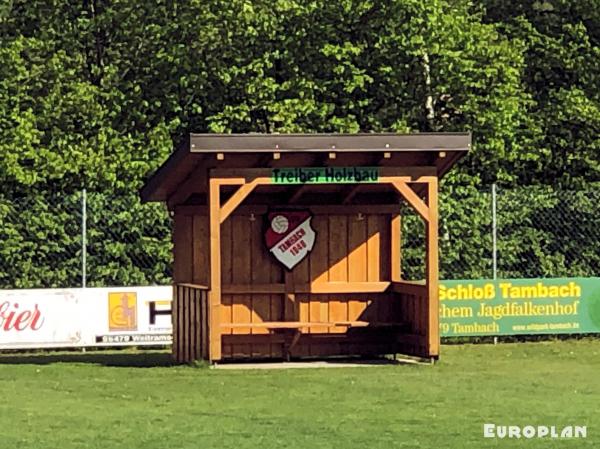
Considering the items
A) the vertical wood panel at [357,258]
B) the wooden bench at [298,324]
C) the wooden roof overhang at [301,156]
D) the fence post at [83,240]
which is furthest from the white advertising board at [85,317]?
the vertical wood panel at [357,258]

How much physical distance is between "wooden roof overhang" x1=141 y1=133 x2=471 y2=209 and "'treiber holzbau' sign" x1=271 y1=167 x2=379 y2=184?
107 millimetres

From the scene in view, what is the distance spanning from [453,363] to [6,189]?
9783 millimetres

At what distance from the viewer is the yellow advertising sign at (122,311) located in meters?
22.6

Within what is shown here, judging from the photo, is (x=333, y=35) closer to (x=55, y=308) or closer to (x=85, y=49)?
(x=85, y=49)

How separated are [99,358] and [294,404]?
7.63 m

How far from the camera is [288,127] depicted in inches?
1077

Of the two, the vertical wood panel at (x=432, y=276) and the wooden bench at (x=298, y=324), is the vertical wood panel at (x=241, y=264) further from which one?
the vertical wood panel at (x=432, y=276)

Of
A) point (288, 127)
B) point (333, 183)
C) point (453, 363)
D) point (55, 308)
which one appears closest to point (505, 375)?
point (453, 363)

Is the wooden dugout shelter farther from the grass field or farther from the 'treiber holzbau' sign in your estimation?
the grass field

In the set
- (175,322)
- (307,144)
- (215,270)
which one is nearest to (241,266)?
(175,322)

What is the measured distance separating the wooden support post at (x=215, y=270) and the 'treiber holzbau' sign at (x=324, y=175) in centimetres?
74

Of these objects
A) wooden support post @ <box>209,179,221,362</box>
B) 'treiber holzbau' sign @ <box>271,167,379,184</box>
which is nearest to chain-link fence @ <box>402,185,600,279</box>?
'treiber holzbau' sign @ <box>271,167,379,184</box>

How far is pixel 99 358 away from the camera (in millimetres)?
21438

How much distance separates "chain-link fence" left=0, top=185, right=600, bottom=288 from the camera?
23.5 meters
